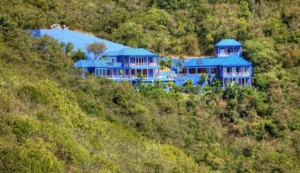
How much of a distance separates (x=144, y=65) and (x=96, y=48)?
3406mm

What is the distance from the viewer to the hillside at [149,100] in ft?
71.6

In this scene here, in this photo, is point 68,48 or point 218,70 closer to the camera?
point 68,48

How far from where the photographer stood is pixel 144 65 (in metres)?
40.3

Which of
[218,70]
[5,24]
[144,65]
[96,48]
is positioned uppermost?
[5,24]

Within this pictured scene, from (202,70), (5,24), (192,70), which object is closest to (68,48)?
(5,24)

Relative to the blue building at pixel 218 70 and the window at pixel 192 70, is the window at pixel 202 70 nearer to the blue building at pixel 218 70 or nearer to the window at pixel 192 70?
the blue building at pixel 218 70

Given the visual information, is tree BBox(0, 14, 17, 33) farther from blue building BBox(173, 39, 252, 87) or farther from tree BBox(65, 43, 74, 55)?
blue building BBox(173, 39, 252, 87)

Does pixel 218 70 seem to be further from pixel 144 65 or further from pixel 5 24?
pixel 5 24

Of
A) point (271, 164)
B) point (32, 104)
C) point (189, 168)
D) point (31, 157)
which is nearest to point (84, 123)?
point (32, 104)

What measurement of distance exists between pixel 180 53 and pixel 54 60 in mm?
13053

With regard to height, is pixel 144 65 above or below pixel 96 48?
below

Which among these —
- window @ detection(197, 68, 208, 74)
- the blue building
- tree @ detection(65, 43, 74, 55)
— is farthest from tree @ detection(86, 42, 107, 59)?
window @ detection(197, 68, 208, 74)

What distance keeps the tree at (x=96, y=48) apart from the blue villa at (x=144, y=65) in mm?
388

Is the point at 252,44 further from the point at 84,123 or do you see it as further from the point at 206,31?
the point at 84,123
